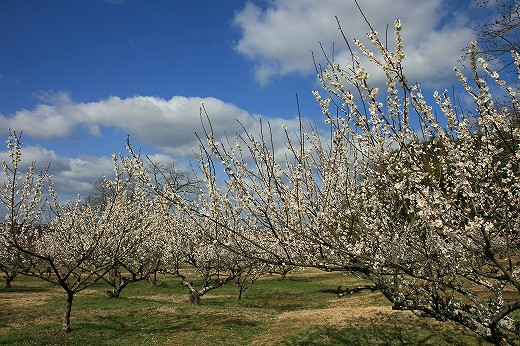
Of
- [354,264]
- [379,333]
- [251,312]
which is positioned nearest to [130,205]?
[251,312]

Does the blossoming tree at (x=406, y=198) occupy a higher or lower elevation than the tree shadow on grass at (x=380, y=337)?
higher

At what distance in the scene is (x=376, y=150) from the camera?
3.64 meters

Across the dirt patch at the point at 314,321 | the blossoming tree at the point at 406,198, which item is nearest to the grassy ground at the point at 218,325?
the dirt patch at the point at 314,321

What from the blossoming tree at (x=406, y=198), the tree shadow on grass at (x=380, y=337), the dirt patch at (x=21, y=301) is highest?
the blossoming tree at (x=406, y=198)

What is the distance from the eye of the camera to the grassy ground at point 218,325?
39.6 feet

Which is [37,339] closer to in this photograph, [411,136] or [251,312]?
[251,312]

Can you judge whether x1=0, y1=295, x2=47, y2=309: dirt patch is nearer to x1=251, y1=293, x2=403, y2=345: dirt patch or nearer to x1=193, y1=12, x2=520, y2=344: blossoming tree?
x1=251, y1=293, x2=403, y2=345: dirt patch

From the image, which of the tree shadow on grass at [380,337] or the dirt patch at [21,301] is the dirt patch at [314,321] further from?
the dirt patch at [21,301]

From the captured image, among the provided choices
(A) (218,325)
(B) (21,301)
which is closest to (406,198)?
(A) (218,325)

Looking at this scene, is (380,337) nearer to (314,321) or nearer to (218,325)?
(314,321)

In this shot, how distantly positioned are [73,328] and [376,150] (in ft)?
46.3

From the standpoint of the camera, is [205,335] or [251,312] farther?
[251,312]

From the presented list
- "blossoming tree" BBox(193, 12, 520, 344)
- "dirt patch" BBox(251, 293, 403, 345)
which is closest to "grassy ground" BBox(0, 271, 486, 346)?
"dirt patch" BBox(251, 293, 403, 345)

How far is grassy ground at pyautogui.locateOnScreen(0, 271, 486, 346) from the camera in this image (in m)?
12.1
